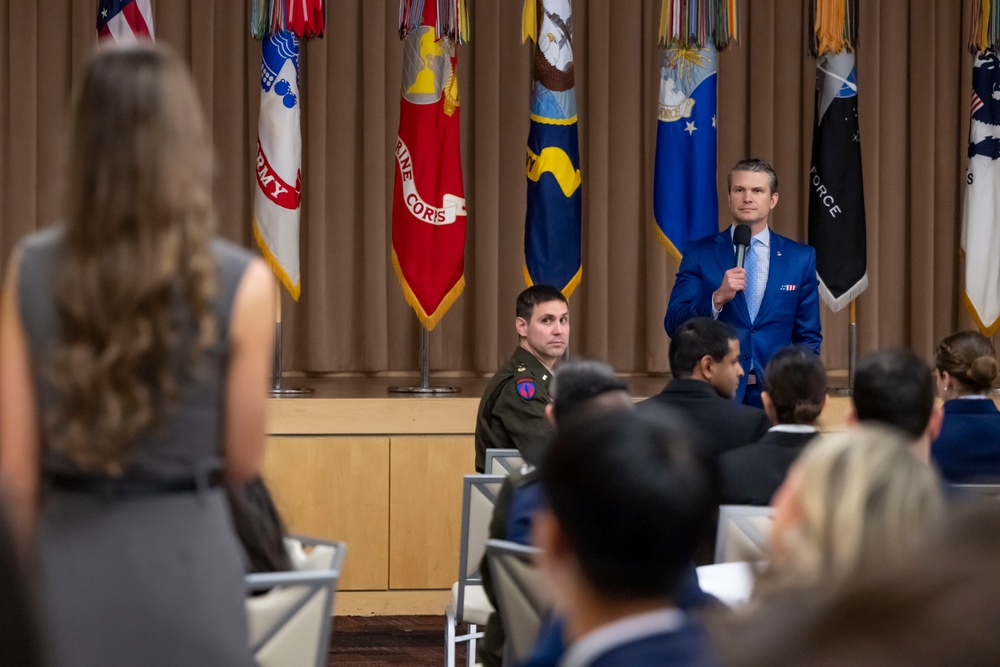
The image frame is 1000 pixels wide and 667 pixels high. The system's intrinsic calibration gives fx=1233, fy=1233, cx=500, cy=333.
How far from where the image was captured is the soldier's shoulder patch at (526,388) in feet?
13.6

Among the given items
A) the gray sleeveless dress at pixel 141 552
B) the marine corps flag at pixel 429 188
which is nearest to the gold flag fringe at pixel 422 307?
the marine corps flag at pixel 429 188

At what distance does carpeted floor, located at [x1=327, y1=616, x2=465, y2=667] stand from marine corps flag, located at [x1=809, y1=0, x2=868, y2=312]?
2.40 m

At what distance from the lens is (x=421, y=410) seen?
5.26m

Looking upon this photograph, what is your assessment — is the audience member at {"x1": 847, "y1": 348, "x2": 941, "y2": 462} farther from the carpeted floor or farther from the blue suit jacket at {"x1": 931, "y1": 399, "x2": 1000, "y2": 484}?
the carpeted floor

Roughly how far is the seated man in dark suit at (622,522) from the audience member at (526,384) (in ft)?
9.02

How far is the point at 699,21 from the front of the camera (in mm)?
5445

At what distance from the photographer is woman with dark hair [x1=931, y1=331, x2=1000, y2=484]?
340cm

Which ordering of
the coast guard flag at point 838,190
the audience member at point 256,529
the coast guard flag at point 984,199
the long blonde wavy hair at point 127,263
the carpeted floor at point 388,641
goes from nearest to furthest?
1. the long blonde wavy hair at point 127,263
2. the audience member at point 256,529
3. the carpeted floor at point 388,641
4. the coast guard flag at point 838,190
5. the coast guard flag at point 984,199

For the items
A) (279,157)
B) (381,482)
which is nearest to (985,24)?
(279,157)

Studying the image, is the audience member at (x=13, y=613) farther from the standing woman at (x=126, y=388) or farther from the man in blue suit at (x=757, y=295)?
the man in blue suit at (x=757, y=295)

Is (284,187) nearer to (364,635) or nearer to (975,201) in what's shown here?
(364,635)

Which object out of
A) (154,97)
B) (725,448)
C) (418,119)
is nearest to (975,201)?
(418,119)

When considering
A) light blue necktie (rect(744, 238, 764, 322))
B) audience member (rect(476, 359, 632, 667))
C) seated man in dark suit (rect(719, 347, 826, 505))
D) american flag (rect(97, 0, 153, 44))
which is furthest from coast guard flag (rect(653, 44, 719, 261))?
audience member (rect(476, 359, 632, 667))

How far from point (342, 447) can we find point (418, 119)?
157 cm
